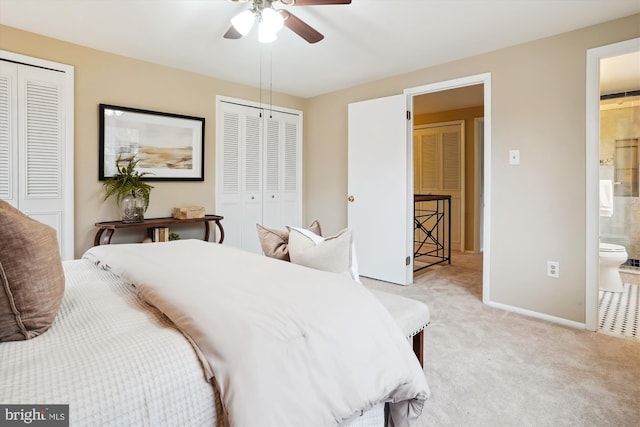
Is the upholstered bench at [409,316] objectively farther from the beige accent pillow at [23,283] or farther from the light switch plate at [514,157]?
the light switch plate at [514,157]

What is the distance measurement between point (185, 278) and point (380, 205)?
3063mm

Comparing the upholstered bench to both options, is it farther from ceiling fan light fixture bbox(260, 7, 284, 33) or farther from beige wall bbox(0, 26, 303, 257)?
beige wall bbox(0, 26, 303, 257)

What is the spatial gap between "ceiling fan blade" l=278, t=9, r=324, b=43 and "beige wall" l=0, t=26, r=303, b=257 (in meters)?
1.95

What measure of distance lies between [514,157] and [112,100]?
3767 millimetres

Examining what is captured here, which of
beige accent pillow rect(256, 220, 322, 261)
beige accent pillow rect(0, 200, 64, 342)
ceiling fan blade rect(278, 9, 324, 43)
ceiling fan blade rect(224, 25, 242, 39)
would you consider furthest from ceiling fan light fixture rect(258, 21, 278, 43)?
beige accent pillow rect(0, 200, 64, 342)

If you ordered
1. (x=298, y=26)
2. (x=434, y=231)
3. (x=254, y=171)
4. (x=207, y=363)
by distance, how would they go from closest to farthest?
1. (x=207, y=363)
2. (x=298, y=26)
3. (x=254, y=171)
4. (x=434, y=231)

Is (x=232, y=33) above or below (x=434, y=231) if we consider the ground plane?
above

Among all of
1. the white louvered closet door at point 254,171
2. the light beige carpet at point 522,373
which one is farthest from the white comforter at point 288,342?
the white louvered closet door at point 254,171

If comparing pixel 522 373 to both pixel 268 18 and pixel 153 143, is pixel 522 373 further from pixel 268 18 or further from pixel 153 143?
pixel 153 143

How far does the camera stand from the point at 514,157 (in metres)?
3.12

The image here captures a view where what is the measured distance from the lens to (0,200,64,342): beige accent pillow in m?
0.92
